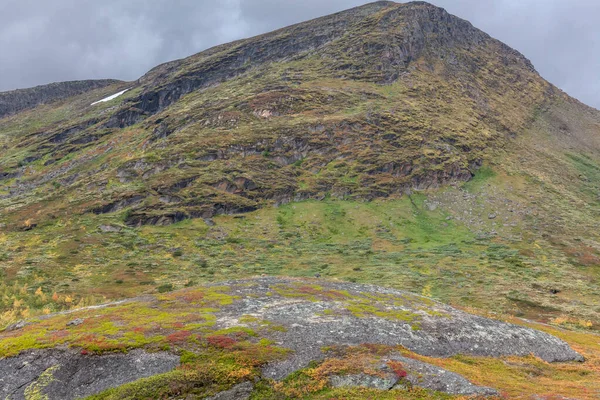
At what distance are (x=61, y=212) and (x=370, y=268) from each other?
6607 centimetres

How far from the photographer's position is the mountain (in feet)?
162

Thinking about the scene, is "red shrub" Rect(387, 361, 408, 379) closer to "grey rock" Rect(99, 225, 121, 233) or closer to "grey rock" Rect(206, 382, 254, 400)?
"grey rock" Rect(206, 382, 254, 400)

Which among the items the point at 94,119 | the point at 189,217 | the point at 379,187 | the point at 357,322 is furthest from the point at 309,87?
the point at 357,322

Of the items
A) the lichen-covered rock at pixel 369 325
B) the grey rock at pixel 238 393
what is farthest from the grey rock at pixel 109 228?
the grey rock at pixel 238 393

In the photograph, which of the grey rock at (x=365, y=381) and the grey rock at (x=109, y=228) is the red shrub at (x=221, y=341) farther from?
the grey rock at (x=109, y=228)

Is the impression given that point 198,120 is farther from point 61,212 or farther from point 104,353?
point 104,353

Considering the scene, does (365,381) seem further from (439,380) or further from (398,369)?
(439,380)

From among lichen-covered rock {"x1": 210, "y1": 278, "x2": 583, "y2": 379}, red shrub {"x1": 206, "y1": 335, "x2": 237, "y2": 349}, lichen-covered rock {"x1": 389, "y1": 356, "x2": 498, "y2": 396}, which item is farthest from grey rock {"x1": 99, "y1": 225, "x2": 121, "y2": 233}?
lichen-covered rock {"x1": 389, "y1": 356, "x2": 498, "y2": 396}

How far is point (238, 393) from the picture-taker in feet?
55.3

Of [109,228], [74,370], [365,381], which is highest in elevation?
[365,381]

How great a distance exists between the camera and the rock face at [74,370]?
17047mm

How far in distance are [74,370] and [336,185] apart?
79.4 metres

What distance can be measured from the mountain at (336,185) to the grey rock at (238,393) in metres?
2.38

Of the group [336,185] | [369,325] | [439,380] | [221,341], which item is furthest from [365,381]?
[336,185]
